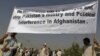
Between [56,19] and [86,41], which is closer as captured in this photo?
[86,41]

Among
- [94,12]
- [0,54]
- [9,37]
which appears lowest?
[0,54]

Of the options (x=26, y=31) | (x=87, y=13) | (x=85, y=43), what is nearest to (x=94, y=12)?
(x=87, y=13)

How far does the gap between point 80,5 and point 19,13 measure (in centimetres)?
228

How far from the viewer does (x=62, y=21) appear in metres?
13.5

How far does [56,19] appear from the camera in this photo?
13609 mm

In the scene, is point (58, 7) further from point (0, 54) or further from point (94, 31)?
point (0, 54)

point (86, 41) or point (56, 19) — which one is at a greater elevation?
point (56, 19)

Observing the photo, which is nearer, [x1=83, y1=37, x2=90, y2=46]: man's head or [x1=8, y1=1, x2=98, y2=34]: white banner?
[x1=83, y1=37, x2=90, y2=46]: man's head

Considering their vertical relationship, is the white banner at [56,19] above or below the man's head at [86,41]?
above

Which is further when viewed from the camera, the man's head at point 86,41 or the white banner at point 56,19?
the white banner at point 56,19

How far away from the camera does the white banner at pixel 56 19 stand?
13102 mm

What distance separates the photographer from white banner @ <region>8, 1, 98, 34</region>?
43.0ft

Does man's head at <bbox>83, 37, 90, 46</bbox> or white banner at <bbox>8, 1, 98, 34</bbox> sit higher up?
white banner at <bbox>8, 1, 98, 34</bbox>

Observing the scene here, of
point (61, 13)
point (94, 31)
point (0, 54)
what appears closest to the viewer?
point (94, 31)
